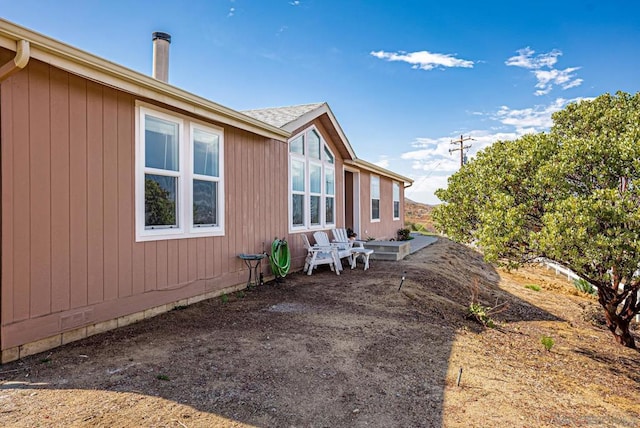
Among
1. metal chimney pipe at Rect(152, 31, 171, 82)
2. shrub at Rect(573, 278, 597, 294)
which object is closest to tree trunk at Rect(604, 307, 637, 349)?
shrub at Rect(573, 278, 597, 294)

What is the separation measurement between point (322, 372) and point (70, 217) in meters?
2.75

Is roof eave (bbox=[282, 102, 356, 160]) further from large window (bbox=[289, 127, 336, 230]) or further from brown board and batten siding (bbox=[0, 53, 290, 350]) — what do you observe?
brown board and batten siding (bbox=[0, 53, 290, 350])

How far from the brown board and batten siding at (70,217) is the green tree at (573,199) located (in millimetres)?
4556

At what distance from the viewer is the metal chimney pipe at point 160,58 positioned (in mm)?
5668

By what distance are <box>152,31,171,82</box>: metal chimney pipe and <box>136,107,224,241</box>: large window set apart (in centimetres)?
126

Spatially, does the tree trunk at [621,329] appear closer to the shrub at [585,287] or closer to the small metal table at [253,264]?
the shrub at [585,287]

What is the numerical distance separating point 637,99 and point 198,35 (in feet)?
29.7

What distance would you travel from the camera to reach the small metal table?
19.3 feet

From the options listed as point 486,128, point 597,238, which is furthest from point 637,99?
point 486,128

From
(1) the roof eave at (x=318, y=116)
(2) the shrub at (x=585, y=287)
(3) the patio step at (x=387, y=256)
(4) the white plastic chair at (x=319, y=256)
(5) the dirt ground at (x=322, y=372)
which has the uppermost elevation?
(1) the roof eave at (x=318, y=116)

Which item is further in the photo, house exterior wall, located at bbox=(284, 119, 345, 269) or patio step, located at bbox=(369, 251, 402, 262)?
patio step, located at bbox=(369, 251, 402, 262)

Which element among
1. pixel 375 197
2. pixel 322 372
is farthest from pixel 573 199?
pixel 375 197

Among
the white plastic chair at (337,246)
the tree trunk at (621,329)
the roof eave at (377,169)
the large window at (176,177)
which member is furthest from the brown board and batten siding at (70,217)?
the roof eave at (377,169)

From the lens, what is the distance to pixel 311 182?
8.35m
